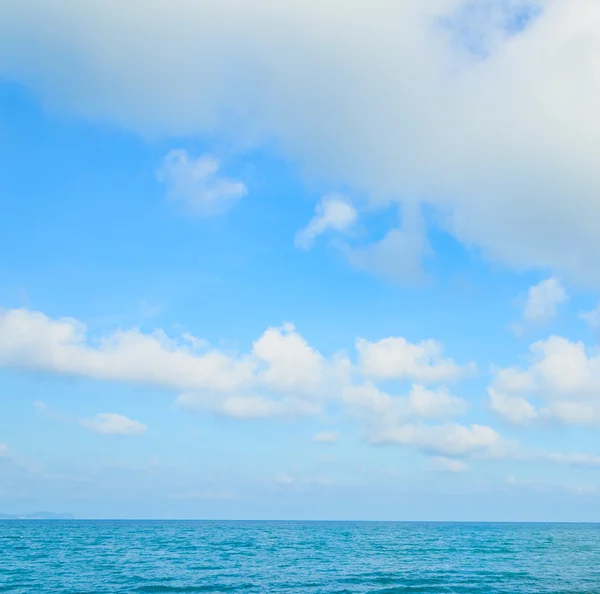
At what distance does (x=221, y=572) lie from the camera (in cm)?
5094

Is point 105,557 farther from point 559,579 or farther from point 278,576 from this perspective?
point 559,579

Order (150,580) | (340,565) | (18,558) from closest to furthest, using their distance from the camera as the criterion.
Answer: (150,580) → (340,565) → (18,558)

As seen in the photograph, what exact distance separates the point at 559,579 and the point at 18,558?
206ft

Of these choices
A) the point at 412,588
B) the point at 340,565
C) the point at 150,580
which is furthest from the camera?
the point at 340,565

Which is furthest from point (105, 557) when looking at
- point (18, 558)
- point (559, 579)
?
point (559, 579)

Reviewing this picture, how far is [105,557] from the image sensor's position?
66000mm

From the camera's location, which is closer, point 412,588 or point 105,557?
point 412,588

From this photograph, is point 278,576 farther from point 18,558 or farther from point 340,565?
point 18,558

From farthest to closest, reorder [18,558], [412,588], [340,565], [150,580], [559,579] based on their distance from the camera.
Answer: [18,558], [340,565], [559,579], [150,580], [412,588]

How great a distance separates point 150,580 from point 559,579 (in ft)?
127

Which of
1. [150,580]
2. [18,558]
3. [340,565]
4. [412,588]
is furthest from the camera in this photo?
[18,558]

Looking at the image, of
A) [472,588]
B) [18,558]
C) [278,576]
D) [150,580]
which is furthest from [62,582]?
[472,588]

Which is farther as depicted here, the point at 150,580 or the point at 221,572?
the point at 221,572

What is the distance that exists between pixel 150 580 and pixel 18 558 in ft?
97.4
